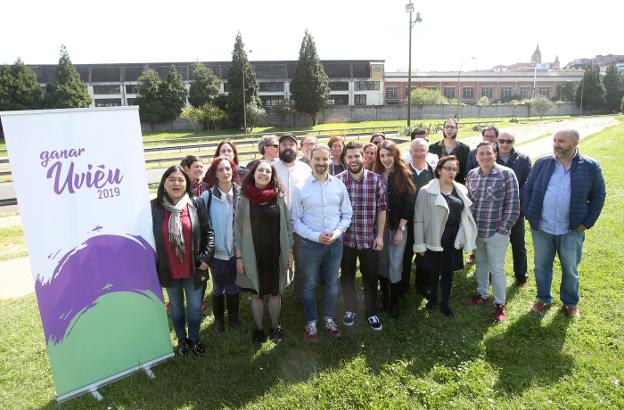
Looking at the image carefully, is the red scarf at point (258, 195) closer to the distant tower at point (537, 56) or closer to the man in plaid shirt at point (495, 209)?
the man in plaid shirt at point (495, 209)

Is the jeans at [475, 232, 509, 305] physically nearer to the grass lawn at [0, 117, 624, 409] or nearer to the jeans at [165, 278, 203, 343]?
the grass lawn at [0, 117, 624, 409]

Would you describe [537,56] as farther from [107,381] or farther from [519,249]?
[107,381]

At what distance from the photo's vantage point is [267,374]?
374cm

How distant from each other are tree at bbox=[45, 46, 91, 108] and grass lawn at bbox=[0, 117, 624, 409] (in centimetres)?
4721

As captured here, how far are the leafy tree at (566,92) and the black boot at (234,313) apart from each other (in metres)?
78.2

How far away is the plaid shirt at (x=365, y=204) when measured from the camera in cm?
427

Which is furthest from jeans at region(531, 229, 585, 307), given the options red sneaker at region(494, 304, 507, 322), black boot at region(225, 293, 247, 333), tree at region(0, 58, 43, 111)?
tree at region(0, 58, 43, 111)

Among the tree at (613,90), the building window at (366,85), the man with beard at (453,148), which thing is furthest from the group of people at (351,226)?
the tree at (613,90)

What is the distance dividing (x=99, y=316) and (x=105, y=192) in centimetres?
111

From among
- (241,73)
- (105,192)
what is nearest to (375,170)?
(105,192)

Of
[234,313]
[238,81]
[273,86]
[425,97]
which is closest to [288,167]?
[234,313]

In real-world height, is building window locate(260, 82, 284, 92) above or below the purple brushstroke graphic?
above

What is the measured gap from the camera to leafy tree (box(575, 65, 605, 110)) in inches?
2283

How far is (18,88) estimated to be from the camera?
43094mm
